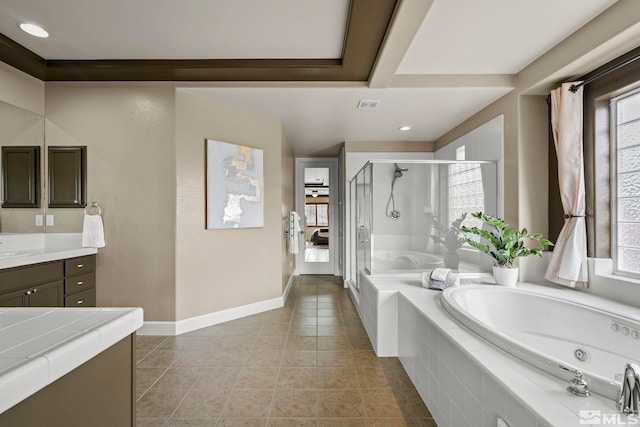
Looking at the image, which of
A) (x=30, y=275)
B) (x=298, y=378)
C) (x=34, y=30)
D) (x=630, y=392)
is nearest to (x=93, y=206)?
(x=30, y=275)

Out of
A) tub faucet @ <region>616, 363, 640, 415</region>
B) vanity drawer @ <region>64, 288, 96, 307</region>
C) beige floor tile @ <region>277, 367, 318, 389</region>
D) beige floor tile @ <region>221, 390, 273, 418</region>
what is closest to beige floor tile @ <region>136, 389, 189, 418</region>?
beige floor tile @ <region>221, 390, 273, 418</region>

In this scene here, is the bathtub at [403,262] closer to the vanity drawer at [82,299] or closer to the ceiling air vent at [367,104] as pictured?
the ceiling air vent at [367,104]

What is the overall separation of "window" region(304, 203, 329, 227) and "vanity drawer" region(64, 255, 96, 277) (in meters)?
3.46

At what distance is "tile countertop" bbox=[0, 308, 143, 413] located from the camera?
0.54 m

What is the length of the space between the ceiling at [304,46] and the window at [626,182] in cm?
70

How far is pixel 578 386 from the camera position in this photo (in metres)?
1.09

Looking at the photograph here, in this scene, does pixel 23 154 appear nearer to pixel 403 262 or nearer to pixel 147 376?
pixel 147 376

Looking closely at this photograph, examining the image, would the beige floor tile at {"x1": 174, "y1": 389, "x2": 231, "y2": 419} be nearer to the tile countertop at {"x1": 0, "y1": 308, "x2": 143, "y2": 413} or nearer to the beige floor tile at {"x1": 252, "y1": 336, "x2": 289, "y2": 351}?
the beige floor tile at {"x1": 252, "y1": 336, "x2": 289, "y2": 351}

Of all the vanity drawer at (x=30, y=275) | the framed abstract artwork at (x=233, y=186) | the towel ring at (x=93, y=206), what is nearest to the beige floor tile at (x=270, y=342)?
the framed abstract artwork at (x=233, y=186)

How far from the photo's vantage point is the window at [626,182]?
7.07 feet

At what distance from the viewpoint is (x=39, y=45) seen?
8.02ft

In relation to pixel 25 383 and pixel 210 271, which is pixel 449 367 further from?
pixel 210 271

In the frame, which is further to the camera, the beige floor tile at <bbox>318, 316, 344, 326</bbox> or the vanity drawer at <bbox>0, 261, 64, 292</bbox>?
the beige floor tile at <bbox>318, 316, 344, 326</bbox>

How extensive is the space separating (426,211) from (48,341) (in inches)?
120
